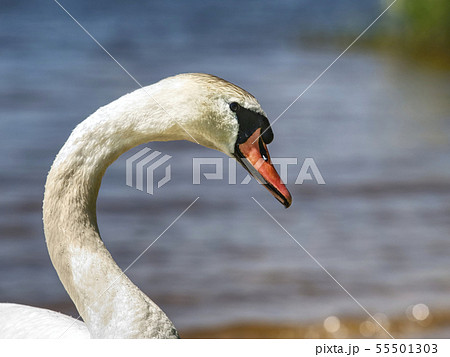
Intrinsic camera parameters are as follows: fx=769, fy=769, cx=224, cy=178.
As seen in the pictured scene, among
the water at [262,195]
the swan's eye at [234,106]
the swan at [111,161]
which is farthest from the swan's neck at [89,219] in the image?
the water at [262,195]

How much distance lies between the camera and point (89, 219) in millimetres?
2250

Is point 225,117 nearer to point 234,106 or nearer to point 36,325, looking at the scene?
point 234,106

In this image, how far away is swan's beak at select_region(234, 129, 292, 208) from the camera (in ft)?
7.69

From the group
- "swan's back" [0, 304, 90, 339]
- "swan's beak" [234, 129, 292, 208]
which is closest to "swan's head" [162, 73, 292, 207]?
"swan's beak" [234, 129, 292, 208]

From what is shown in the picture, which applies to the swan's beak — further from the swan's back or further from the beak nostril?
the swan's back

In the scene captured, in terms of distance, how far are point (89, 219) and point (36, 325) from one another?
54cm

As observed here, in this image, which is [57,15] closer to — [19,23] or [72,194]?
[19,23]

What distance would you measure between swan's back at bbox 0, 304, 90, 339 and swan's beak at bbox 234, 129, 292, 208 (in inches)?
28.3

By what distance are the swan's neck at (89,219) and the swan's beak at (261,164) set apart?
214mm

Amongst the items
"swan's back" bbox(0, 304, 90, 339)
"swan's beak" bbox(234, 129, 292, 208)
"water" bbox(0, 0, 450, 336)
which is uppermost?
"swan's beak" bbox(234, 129, 292, 208)

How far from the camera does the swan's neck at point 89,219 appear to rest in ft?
7.09

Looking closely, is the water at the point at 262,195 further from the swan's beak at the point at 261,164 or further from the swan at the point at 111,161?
the swan at the point at 111,161

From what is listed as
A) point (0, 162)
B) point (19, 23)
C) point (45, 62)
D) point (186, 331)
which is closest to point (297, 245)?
point (186, 331)

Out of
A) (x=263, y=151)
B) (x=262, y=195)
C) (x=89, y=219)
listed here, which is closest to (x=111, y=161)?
(x=89, y=219)
